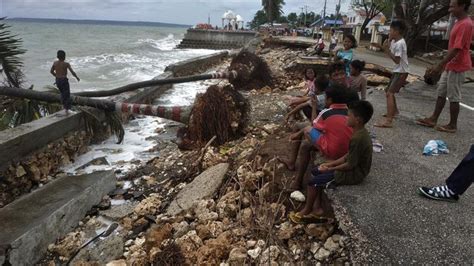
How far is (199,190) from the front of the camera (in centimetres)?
439

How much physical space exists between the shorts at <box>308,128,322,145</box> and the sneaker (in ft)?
3.31

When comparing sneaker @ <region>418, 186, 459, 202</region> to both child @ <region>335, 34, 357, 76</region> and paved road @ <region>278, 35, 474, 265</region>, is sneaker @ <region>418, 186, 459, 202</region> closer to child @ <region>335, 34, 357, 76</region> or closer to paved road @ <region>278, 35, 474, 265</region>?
paved road @ <region>278, 35, 474, 265</region>

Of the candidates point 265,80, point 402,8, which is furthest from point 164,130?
point 402,8

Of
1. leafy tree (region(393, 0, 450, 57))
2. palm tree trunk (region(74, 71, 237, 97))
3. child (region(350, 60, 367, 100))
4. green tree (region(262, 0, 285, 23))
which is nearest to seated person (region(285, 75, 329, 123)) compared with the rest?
child (region(350, 60, 367, 100))

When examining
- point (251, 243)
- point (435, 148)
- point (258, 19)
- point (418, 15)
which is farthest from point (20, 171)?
point (258, 19)

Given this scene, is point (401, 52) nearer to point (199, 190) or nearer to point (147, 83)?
point (199, 190)

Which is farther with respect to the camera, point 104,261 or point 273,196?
point 273,196

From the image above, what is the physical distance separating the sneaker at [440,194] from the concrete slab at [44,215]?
3.54 meters

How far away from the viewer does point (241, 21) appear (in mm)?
58781

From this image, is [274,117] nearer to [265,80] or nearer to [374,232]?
[265,80]

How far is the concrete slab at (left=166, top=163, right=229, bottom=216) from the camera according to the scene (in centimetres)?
421

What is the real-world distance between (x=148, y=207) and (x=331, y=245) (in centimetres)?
233

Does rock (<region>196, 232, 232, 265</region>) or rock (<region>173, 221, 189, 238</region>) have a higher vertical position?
rock (<region>196, 232, 232, 265</region>)

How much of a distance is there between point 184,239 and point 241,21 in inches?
2300
